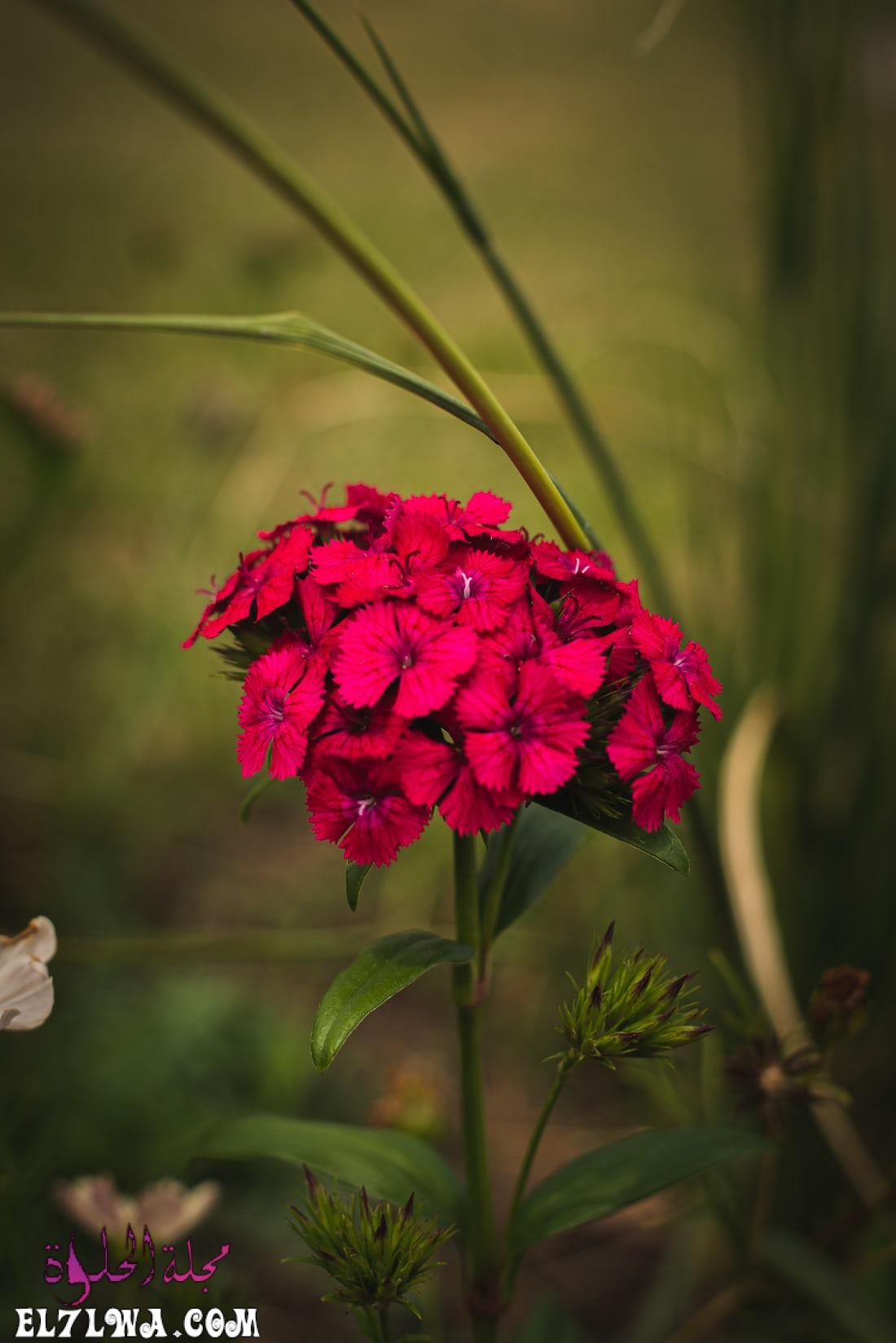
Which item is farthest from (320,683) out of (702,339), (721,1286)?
(702,339)

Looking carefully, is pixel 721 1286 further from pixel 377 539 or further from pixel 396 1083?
pixel 377 539

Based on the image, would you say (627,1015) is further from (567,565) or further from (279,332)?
(279,332)

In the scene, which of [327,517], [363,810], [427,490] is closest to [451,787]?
[363,810]

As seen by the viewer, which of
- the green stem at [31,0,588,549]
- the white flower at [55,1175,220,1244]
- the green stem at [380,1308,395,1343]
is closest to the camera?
the green stem at [31,0,588,549]

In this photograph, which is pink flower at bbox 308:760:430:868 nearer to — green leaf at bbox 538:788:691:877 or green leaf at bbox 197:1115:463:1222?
green leaf at bbox 538:788:691:877

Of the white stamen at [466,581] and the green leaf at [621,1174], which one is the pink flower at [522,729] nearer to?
the white stamen at [466,581]

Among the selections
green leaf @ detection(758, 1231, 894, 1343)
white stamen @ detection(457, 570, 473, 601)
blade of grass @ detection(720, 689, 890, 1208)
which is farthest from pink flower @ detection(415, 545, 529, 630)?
green leaf @ detection(758, 1231, 894, 1343)
